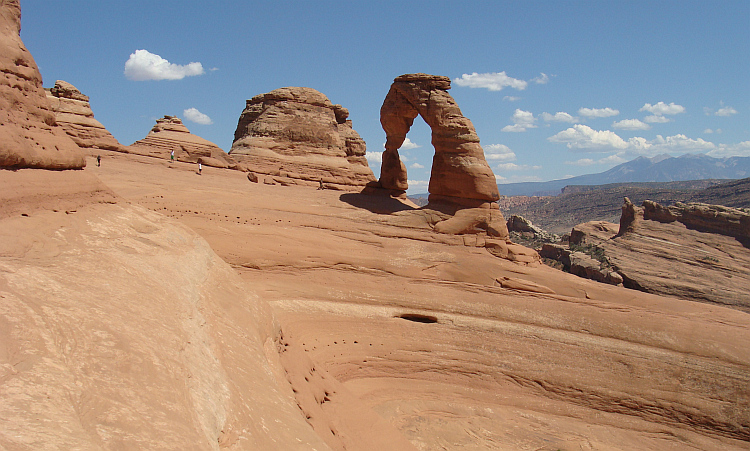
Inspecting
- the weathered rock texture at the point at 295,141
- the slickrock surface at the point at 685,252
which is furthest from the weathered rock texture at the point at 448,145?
the slickrock surface at the point at 685,252

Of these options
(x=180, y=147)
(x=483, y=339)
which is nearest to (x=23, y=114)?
Result: (x=483, y=339)

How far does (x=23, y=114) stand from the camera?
6.14 metres

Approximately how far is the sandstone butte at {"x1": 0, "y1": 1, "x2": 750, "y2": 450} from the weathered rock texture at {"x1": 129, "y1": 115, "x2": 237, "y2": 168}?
5.79 metres

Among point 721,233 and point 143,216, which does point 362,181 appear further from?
point 143,216

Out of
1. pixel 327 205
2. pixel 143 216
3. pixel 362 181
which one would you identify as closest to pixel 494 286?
pixel 327 205

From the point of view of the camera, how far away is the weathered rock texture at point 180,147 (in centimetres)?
2275

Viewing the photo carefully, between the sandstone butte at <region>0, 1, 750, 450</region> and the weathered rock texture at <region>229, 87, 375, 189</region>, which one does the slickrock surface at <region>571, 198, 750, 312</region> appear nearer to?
the sandstone butte at <region>0, 1, 750, 450</region>

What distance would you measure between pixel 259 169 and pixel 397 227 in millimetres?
13330

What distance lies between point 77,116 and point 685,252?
31.7 metres

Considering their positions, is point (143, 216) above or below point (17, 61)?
below

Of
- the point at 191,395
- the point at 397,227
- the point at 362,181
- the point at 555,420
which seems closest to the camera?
the point at 191,395

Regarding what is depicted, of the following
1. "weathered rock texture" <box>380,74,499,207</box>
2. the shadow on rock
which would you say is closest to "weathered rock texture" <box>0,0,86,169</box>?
the shadow on rock

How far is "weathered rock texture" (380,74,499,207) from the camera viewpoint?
47.7 feet

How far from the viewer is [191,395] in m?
3.65
